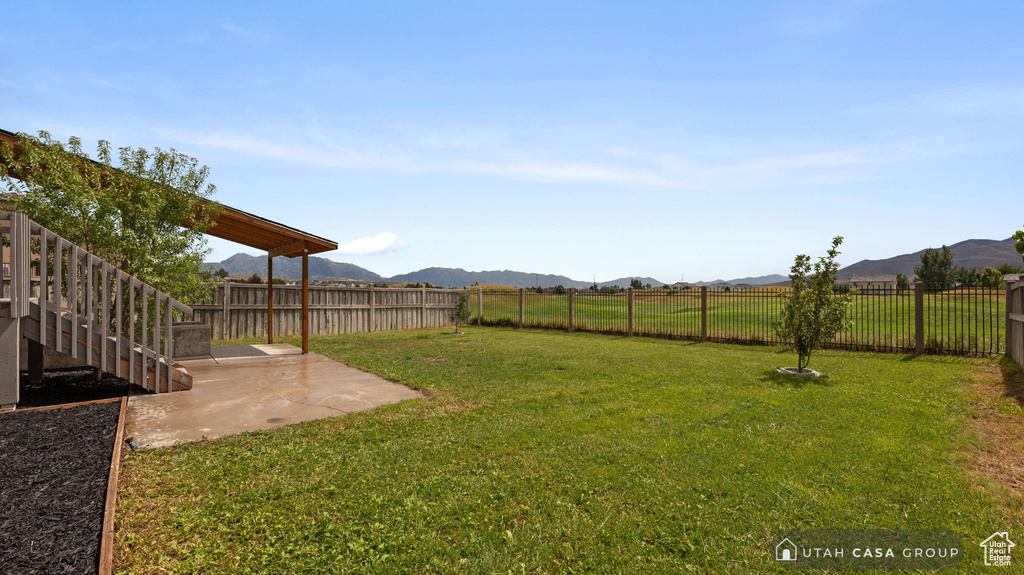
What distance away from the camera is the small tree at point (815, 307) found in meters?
7.21

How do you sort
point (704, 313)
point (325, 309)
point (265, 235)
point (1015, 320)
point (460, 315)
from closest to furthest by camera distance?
point (1015, 320), point (265, 235), point (704, 313), point (325, 309), point (460, 315)

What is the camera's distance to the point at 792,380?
677 centimetres

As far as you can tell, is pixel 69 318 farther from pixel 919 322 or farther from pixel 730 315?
pixel 919 322

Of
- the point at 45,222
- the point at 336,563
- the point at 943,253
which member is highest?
the point at 943,253

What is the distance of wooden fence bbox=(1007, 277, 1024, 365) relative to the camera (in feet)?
22.1

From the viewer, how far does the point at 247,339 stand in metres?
12.8

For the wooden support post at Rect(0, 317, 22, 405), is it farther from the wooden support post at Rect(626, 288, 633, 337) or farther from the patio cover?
the wooden support post at Rect(626, 288, 633, 337)

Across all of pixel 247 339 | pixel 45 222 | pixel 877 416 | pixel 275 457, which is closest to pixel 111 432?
pixel 275 457

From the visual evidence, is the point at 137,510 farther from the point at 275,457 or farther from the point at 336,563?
the point at 336,563

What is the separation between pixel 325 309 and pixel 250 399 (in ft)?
33.8

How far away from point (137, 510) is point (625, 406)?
170 inches

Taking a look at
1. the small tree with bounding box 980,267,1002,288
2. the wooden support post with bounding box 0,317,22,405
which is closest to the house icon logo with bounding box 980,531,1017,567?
the wooden support post with bounding box 0,317,22,405

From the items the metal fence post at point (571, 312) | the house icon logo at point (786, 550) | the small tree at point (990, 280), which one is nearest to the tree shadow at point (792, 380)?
the small tree at point (990, 280)

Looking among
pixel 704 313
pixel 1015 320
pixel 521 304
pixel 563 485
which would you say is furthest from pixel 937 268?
pixel 563 485
